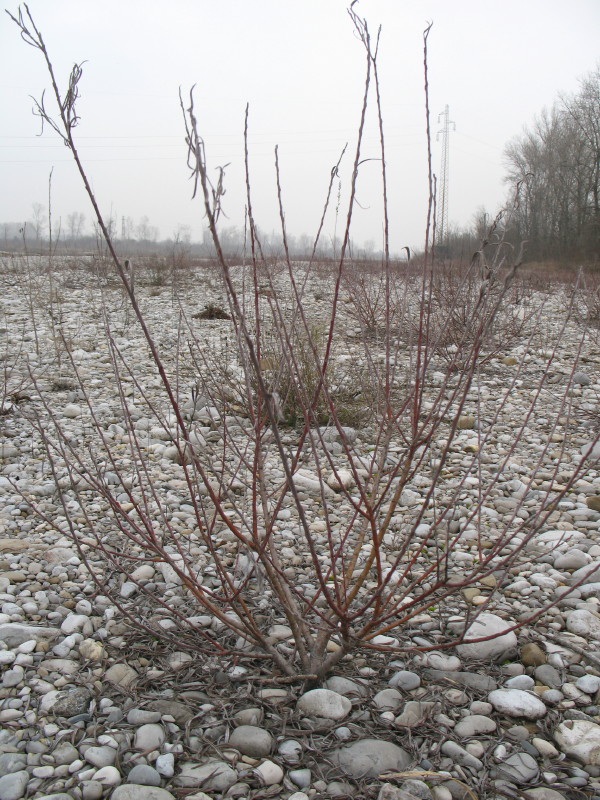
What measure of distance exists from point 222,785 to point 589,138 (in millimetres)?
29330

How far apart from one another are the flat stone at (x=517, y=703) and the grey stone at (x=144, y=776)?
32.1 inches

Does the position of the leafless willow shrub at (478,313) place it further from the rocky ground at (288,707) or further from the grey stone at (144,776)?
the grey stone at (144,776)

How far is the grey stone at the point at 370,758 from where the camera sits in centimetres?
121

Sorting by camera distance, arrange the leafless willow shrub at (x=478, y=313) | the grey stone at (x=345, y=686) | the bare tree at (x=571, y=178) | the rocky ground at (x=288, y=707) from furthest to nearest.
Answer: the bare tree at (x=571, y=178) → the grey stone at (x=345, y=686) → the rocky ground at (x=288, y=707) → the leafless willow shrub at (x=478, y=313)

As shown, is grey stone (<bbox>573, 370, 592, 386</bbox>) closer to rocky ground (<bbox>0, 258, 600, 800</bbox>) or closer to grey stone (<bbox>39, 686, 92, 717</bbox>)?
A: rocky ground (<bbox>0, 258, 600, 800</bbox>)

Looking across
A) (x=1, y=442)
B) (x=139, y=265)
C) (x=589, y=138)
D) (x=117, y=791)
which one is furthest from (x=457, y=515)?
(x=589, y=138)

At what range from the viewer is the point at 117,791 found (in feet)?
3.69

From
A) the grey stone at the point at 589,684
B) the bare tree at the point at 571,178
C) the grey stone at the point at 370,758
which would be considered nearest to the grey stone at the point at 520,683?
the grey stone at the point at 589,684

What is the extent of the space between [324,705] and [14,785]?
2.21ft

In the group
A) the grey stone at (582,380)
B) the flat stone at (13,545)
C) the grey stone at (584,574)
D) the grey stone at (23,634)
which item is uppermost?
the grey stone at (582,380)

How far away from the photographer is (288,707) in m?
1.38

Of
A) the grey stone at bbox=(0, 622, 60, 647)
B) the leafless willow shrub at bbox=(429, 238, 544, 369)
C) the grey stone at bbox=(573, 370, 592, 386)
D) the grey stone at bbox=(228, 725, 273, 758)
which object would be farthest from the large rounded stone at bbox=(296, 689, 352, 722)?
the grey stone at bbox=(573, 370, 592, 386)

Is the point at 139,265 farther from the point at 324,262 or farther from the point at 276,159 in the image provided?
the point at 276,159

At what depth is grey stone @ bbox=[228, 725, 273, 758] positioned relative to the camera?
125 centimetres
